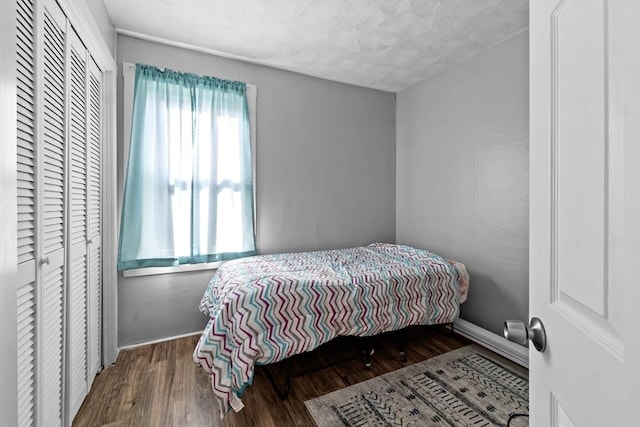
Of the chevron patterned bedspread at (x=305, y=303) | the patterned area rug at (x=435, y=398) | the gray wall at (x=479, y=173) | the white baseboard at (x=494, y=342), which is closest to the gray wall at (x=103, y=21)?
the chevron patterned bedspread at (x=305, y=303)

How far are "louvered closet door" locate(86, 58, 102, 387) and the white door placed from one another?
2301 mm

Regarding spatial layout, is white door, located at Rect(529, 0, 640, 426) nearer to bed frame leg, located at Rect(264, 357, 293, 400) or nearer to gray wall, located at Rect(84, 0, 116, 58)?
bed frame leg, located at Rect(264, 357, 293, 400)

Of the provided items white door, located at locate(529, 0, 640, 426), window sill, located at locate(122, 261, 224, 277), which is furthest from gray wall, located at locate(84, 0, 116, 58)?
white door, located at locate(529, 0, 640, 426)

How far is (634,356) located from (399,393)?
1.84 m

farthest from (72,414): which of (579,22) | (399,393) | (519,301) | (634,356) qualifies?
(519,301)

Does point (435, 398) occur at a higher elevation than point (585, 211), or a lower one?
lower

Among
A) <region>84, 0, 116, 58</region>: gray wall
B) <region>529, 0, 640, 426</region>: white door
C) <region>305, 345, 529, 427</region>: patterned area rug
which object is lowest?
<region>305, 345, 529, 427</region>: patterned area rug

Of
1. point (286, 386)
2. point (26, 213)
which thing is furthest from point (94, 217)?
point (286, 386)

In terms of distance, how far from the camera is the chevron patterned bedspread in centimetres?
170

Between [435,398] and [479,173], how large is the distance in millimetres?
1955

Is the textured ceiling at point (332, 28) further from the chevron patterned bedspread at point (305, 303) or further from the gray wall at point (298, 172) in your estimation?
the chevron patterned bedspread at point (305, 303)

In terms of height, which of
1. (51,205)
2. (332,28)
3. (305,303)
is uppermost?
(332,28)

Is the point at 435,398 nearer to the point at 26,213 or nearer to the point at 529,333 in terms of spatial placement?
the point at 529,333

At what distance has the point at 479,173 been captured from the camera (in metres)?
2.75
